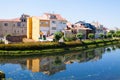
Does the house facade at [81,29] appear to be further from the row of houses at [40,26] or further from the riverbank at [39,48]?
the riverbank at [39,48]

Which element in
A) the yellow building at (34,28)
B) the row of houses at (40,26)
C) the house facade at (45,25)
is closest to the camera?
the house facade at (45,25)

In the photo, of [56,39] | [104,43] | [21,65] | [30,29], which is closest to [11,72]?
[21,65]

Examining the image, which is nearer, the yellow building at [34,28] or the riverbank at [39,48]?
the riverbank at [39,48]

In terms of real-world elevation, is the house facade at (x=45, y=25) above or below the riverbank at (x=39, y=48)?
Answer: above

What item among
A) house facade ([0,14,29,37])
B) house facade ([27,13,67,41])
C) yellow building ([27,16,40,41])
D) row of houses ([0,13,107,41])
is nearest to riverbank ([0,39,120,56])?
house facade ([27,13,67,41])

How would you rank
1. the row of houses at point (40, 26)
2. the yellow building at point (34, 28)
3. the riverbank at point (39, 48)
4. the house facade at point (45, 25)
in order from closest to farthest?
1. the riverbank at point (39, 48)
2. the house facade at point (45, 25)
3. the yellow building at point (34, 28)
4. the row of houses at point (40, 26)

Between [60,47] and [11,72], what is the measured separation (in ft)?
99.4

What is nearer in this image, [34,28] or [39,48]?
[39,48]

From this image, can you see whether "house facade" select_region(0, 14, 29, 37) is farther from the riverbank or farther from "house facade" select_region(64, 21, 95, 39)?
the riverbank

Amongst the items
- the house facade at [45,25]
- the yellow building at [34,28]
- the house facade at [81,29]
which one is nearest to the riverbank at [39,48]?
the house facade at [45,25]

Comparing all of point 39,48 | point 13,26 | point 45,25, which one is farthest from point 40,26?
point 39,48

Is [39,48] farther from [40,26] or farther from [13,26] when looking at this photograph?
[13,26]

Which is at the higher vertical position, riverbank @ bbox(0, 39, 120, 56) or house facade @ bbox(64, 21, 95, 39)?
house facade @ bbox(64, 21, 95, 39)

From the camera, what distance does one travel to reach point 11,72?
1409 inches
